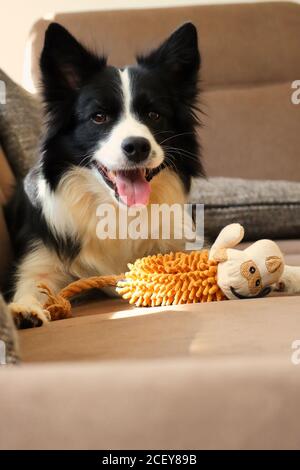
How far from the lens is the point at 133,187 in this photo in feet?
5.77

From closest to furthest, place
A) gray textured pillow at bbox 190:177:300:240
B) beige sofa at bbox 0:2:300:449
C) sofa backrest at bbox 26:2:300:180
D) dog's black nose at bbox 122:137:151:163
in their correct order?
beige sofa at bbox 0:2:300:449 → dog's black nose at bbox 122:137:151:163 → gray textured pillow at bbox 190:177:300:240 → sofa backrest at bbox 26:2:300:180

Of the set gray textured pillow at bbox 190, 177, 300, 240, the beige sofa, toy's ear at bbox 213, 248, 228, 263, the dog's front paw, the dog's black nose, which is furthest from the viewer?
gray textured pillow at bbox 190, 177, 300, 240

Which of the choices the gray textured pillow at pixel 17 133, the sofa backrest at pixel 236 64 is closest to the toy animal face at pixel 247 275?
the gray textured pillow at pixel 17 133

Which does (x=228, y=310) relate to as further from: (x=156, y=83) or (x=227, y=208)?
(x=227, y=208)

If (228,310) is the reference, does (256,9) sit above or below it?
above

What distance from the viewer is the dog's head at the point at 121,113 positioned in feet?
5.66

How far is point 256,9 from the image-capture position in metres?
2.88

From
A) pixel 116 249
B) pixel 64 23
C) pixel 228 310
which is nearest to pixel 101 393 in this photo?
pixel 228 310

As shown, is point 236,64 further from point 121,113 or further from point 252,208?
point 121,113

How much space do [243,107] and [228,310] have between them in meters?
1.66

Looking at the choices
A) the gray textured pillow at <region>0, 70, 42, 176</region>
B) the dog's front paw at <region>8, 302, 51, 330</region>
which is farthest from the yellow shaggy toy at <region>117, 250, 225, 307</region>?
the gray textured pillow at <region>0, 70, 42, 176</region>

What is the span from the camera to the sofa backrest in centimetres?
266

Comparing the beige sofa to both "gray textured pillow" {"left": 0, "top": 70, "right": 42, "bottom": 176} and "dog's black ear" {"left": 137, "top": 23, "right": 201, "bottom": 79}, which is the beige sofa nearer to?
"dog's black ear" {"left": 137, "top": 23, "right": 201, "bottom": 79}

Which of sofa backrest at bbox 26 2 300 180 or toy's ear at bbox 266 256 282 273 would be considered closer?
toy's ear at bbox 266 256 282 273
